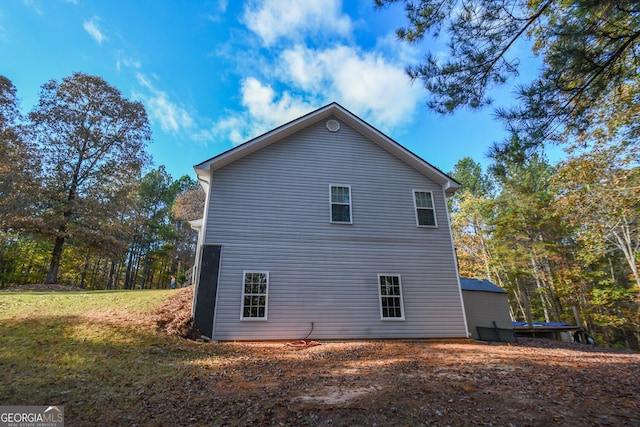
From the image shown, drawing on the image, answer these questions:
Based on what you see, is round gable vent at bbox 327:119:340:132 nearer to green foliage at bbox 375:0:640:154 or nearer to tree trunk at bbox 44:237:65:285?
green foliage at bbox 375:0:640:154

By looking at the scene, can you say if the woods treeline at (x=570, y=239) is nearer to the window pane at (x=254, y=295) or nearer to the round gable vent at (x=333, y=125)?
the round gable vent at (x=333, y=125)

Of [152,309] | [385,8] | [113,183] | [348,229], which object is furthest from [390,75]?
[113,183]

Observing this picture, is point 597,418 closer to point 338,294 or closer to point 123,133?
point 338,294

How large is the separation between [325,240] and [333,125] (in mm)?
4746

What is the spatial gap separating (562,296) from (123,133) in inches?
1286

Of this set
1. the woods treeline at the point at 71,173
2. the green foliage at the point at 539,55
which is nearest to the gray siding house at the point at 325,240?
the green foliage at the point at 539,55

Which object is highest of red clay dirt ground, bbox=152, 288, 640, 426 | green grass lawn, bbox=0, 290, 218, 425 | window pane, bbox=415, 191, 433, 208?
window pane, bbox=415, 191, 433, 208

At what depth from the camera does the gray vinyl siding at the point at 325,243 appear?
9.16 m

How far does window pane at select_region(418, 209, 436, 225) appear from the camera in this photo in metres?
11.0

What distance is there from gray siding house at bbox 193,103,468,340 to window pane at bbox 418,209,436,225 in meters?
0.04

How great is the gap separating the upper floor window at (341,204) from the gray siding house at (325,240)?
1.5 inches

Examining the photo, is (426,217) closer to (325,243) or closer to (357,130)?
(325,243)

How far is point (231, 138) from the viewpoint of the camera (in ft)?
49.6

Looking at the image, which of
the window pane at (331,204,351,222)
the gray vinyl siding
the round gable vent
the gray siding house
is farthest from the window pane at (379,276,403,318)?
the round gable vent
